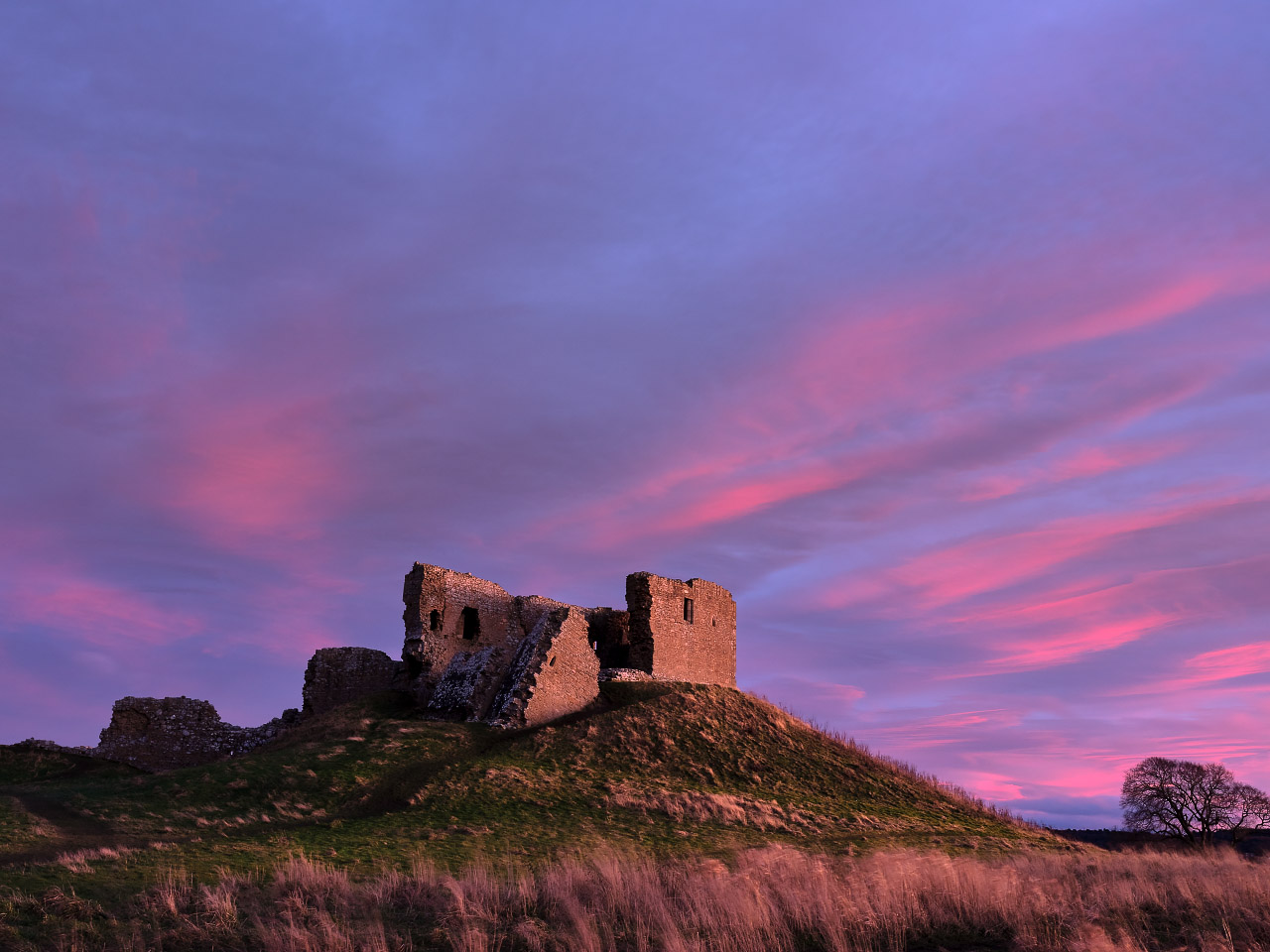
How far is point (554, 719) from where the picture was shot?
93.7 feet

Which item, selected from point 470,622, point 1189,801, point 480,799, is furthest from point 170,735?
point 1189,801

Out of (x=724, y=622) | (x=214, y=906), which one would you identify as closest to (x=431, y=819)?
(x=214, y=906)

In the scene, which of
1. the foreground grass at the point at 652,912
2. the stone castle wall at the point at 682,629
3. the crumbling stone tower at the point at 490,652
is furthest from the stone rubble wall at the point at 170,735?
the foreground grass at the point at 652,912

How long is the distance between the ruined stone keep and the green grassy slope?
61.3 inches

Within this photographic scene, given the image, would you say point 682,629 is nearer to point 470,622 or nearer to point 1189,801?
point 470,622

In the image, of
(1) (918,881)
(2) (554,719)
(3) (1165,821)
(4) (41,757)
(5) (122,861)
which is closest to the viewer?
(1) (918,881)

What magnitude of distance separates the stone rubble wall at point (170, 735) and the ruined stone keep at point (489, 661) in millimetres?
38

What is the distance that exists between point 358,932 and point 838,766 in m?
21.7

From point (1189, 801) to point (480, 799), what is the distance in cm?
3606

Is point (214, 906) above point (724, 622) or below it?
below

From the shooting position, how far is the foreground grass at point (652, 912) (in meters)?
10.3

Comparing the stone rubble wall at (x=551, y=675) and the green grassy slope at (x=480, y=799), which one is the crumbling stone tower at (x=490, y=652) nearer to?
the stone rubble wall at (x=551, y=675)

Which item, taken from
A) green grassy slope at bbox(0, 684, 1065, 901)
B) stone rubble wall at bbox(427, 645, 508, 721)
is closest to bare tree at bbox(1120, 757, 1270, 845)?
green grassy slope at bbox(0, 684, 1065, 901)

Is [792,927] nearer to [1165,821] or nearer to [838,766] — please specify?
[838,766]
